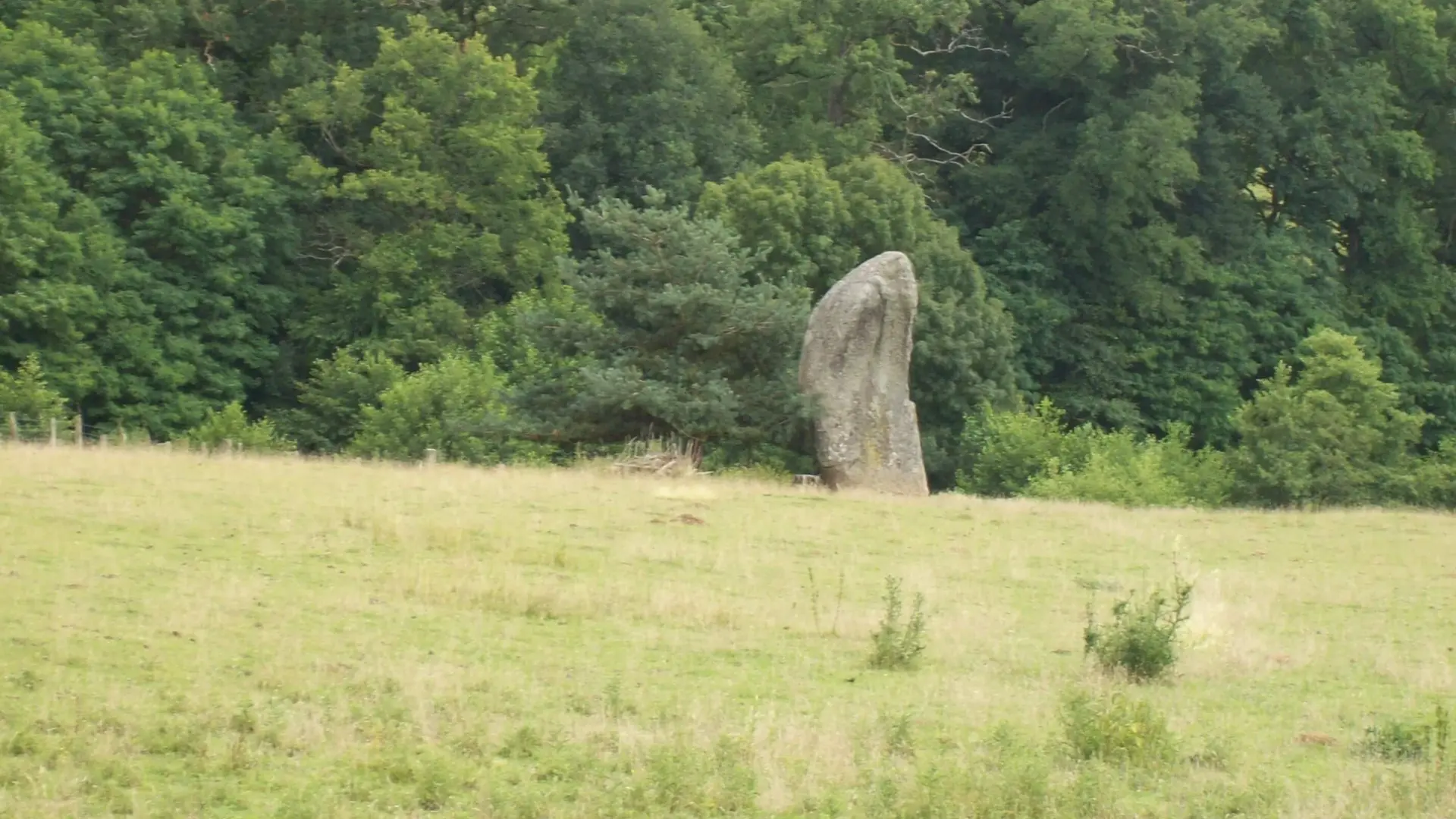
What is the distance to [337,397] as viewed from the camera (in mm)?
45031

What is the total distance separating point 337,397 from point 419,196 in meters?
5.84

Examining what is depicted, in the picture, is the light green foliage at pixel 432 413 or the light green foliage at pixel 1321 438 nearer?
the light green foliage at pixel 1321 438

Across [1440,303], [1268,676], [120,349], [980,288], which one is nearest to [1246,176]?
[1440,303]

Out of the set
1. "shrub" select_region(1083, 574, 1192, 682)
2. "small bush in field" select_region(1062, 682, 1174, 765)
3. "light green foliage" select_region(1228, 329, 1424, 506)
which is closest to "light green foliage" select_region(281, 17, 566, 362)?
"light green foliage" select_region(1228, 329, 1424, 506)

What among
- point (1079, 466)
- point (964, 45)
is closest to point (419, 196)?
point (964, 45)

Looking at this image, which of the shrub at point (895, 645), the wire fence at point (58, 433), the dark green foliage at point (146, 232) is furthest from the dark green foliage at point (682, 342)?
the dark green foliage at point (146, 232)

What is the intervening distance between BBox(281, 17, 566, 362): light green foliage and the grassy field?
21262 mm

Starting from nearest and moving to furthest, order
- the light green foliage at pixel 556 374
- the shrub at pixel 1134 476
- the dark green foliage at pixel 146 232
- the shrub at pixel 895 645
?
the shrub at pixel 895 645
the light green foliage at pixel 556 374
the shrub at pixel 1134 476
the dark green foliage at pixel 146 232

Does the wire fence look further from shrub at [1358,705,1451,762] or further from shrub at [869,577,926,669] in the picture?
shrub at [1358,705,1451,762]

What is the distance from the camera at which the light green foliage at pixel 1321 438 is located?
3578 centimetres

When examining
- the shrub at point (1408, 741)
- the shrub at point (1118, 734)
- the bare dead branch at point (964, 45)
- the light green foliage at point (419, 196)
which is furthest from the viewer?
the bare dead branch at point (964, 45)

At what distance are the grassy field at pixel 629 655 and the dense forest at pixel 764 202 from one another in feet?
34.1

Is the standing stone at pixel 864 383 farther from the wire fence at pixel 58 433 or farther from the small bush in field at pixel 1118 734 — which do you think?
the small bush in field at pixel 1118 734

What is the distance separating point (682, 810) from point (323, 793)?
2.07 meters
